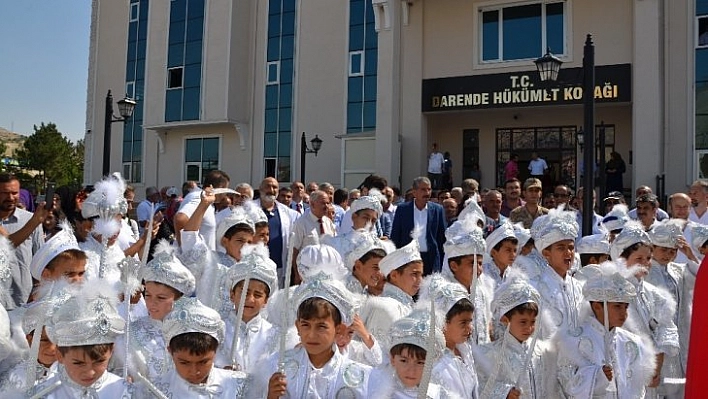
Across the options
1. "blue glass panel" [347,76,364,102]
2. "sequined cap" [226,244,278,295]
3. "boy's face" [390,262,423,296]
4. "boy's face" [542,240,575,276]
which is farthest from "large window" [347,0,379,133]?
"sequined cap" [226,244,278,295]

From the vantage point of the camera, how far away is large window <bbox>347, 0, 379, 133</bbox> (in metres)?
21.8

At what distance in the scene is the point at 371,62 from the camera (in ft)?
71.7

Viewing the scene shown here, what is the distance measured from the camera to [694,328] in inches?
49.3

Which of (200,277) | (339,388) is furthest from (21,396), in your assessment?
(200,277)

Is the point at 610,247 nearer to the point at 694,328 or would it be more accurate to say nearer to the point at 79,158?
the point at 694,328

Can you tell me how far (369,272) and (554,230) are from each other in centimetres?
151

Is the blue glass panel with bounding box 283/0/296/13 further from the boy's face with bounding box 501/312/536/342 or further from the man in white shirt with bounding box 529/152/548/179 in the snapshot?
the boy's face with bounding box 501/312/536/342

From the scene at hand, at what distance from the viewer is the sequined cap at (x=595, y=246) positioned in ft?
19.5

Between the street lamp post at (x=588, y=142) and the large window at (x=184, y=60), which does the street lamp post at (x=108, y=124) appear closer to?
the street lamp post at (x=588, y=142)

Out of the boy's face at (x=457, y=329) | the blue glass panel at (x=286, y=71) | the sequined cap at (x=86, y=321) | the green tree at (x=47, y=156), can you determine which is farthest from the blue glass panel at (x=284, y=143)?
the green tree at (x=47, y=156)

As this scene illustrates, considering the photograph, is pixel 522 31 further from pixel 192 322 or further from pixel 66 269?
pixel 192 322

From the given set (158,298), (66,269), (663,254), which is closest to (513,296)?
(158,298)

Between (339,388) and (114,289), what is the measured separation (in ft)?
4.23

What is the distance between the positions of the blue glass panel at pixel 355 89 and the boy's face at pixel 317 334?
18.8 meters
